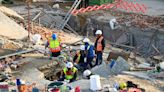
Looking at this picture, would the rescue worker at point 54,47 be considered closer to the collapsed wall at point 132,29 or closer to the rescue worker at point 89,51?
the rescue worker at point 89,51

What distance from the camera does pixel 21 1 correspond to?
27.4 meters

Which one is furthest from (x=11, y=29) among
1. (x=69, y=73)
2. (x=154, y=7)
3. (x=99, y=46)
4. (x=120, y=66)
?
(x=154, y=7)

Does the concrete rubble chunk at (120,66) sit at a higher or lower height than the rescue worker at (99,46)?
lower

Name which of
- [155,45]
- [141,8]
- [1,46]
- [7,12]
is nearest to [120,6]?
[141,8]

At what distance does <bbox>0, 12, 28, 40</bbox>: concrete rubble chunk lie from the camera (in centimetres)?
1786

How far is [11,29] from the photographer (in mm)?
18391

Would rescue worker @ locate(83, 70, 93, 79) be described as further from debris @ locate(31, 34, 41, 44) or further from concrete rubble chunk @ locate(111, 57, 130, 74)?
debris @ locate(31, 34, 41, 44)

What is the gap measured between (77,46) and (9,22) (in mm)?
3612

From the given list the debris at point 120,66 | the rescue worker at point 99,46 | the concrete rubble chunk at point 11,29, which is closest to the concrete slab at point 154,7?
the concrete rubble chunk at point 11,29

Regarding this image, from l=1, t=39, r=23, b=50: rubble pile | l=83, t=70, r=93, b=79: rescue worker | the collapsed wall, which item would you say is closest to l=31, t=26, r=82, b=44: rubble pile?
l=1, t=39, r=23, b=50: rubble pile

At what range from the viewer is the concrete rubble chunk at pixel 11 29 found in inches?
703

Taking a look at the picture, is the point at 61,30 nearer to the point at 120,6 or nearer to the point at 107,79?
the point at 120,6

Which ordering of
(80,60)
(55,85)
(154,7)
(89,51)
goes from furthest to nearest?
(154,7) → (80,60) → (89,51) → (55,85)

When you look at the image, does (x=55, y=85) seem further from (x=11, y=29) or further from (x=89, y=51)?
(x=11, y=29)
